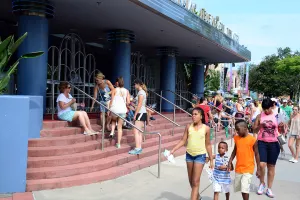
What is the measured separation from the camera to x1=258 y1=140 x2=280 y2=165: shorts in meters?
6.02

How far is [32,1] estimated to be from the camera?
7809 millimetres

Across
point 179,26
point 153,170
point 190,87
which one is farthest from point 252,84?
point 153,170

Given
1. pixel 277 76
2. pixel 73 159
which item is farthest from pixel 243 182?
pixel 277 76

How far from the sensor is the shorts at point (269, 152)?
6.02 m

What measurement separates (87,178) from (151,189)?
114cm

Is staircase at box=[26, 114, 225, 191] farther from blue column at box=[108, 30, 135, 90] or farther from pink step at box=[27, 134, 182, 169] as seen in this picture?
blue column at box=[108, 30, 135, 90]

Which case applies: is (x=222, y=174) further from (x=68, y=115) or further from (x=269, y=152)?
(x=68, y=115)

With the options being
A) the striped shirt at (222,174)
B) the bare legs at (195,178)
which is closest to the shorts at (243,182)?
the striped shirt at (222,174)

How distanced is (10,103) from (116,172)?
2385mm

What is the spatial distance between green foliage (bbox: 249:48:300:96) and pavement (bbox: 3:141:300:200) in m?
41.0

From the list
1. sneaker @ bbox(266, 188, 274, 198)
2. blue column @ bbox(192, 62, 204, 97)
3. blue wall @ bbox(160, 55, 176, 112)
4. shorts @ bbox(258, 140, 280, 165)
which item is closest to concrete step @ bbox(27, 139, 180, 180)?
shorts @ bbox(258, 140, 280, 165)

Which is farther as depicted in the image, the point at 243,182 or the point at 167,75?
the point at 167,75

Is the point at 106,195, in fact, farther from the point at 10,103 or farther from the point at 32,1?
the point at 32,1

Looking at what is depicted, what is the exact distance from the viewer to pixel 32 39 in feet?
25.9
